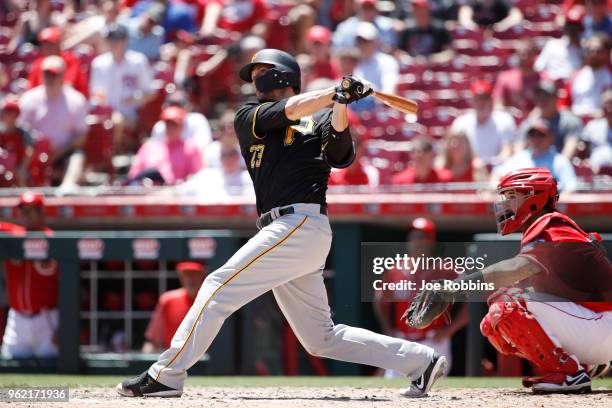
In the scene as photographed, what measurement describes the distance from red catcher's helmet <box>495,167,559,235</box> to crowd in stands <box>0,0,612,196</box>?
3.03 metres

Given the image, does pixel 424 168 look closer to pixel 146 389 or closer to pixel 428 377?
pixel 428 377

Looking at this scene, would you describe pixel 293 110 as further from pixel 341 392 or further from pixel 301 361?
pixel 301 361

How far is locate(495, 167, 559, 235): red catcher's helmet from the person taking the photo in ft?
17.1

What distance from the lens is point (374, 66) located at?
34.2 ft

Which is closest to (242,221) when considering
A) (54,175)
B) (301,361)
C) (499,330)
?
(301,361)

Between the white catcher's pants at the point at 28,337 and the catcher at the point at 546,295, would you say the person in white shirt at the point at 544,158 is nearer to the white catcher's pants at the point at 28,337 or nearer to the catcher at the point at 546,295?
the catcher at the point at 546,295

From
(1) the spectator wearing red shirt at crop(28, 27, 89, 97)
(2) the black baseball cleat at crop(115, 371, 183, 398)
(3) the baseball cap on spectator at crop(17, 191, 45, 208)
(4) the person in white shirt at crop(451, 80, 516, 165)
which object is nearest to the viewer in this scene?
(2) the black baseball cleat at crop(115, 371, 183, 398)

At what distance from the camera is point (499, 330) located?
5203 millimetres

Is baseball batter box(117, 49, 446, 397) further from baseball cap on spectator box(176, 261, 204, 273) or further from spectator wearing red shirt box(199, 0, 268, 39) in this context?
spectator wearing red shirt box(199, 0, 268, 39)

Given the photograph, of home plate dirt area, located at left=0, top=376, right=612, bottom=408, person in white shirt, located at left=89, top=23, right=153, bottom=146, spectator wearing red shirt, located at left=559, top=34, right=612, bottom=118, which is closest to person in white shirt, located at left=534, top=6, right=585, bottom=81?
spectator wearing red shirt, located at left=559, top=34, right=612, bottom=118

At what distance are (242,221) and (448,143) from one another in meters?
1.72

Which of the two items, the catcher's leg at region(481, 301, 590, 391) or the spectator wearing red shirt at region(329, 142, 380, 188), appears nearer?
the catcher's leg at region(481, 301, 590, 391)

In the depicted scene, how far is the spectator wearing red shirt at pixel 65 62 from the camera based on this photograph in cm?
1105

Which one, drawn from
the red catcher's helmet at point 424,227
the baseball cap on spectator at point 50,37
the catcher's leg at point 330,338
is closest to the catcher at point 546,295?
the catcher's leg at point 330,338
